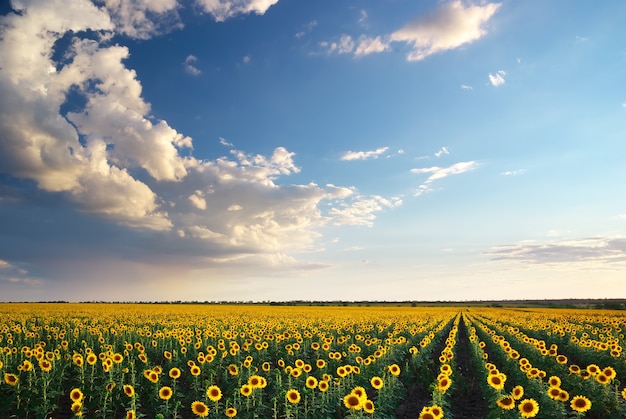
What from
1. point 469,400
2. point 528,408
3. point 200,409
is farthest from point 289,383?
point 469,400

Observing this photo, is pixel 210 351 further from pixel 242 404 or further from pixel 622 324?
pixel 622 324

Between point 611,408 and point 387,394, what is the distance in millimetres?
5125

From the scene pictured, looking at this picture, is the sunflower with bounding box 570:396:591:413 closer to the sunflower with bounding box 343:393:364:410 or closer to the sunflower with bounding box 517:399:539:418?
the sunflower with bounding box 517:399:539:418

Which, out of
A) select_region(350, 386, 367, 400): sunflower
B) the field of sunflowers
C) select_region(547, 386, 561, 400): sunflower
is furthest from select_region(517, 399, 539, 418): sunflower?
select_region(350, 386, 367, 400): sunflower

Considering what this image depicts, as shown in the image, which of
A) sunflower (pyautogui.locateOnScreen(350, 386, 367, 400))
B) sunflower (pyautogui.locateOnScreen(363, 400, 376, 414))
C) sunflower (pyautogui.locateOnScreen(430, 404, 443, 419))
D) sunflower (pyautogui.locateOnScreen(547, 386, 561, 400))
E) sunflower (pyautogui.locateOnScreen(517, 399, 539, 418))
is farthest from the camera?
sunflower (pyautogui.locateOnScreen(547, 386, 561, 400))

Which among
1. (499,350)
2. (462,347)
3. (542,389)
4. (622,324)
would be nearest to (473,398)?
(542,389)

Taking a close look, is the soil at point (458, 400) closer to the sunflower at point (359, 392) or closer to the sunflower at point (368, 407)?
the sunflower at point (359, 392)

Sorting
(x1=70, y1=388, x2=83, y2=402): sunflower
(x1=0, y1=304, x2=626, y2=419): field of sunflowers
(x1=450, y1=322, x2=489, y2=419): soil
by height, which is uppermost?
(x1=70, y1=388, x2=83, y2=402): sunflower

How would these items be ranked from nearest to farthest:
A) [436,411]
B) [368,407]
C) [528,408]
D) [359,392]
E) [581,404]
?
1. [436,411]
2. [368,407]
3. [528,408]
4. [359,392]
5. [581,404]

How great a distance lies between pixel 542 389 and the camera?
11.0 meters

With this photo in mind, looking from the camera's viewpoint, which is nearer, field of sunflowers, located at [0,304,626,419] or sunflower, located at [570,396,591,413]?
sunflower, located at [570,396,591,413]

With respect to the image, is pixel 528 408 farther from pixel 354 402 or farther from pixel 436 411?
pixel 354 402

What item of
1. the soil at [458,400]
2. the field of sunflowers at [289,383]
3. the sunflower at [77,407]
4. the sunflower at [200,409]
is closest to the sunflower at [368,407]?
the field of sunflowers at [289,383]

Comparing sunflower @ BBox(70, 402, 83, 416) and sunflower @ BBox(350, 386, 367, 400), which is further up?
sunflower @ BBox(350, 386, 367, 400)
